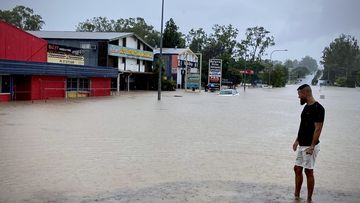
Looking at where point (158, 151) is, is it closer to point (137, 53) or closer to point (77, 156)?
point (77, 156)

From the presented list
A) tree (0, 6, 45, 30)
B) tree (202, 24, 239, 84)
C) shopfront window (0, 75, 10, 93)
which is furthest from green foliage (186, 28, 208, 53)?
shopfront window (0, 75, 10, 93)

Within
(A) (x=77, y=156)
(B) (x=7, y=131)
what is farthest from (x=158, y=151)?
(B) (x=7, y=131)

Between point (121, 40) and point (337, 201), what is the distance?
54268mm

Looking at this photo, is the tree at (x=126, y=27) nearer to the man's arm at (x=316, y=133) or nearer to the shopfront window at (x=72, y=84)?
the shopfront window at (x=72, y=84)

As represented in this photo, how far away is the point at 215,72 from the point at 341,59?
119 m

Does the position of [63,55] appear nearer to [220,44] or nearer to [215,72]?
[215,72]

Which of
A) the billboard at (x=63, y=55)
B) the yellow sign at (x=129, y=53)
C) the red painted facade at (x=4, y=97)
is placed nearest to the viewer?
the red painted facade at (x=4, y=97)

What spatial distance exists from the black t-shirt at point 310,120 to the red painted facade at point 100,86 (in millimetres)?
37850

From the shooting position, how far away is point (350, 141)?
15555 millimetres

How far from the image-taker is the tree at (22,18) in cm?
8912

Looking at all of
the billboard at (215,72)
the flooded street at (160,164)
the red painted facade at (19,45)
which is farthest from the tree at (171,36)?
the flooded street at (160,164)

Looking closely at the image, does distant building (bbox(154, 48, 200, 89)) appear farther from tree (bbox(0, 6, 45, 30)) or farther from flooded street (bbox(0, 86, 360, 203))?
flooded street (bbox(0, 86, 360, 203))

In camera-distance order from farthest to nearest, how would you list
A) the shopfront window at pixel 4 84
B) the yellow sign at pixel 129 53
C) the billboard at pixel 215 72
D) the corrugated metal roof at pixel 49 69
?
1. the billboard at pixel 215 72
2. the yellow sign at pixel 129 53
3. the shopfront window at pixel 4 84
4. the corrugated metal roof at pixel 49 69

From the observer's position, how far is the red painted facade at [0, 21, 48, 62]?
112ft
